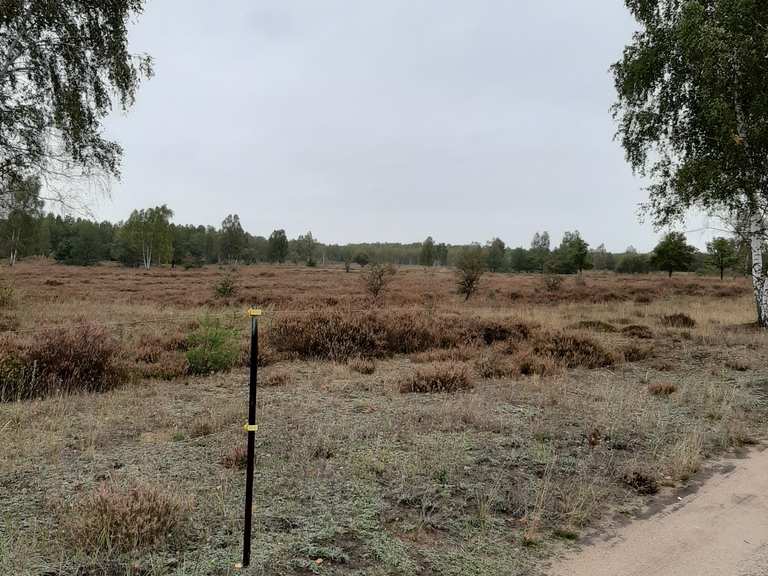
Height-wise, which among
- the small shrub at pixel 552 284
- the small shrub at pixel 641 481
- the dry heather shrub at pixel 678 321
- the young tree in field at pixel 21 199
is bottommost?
the small shrub at pixel 641 481

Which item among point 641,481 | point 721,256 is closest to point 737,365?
point 641,481

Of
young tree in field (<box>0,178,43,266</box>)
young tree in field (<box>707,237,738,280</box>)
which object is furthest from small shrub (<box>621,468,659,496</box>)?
young tree in field (<box>707,237,738,280</box>)

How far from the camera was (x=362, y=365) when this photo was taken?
9.56m

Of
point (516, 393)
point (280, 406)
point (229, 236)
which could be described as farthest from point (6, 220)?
point (229, 236)

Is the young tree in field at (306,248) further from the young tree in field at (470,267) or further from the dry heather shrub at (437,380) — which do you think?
the dry heather shrub at (437,380)

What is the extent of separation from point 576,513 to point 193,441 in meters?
3.81

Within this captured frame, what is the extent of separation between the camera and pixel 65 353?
7855mm

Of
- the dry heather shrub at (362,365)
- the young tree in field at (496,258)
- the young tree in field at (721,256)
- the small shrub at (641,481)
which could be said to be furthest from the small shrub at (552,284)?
the young tree in field at (496,258)

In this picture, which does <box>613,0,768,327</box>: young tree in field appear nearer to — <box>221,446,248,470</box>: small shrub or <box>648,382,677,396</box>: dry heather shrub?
<box>648,382,677,396</box>: dry heather shrub

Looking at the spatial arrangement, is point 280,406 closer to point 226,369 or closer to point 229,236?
point 226,369

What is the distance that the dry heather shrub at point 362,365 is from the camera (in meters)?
9.31

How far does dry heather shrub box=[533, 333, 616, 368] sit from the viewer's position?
10.2 m

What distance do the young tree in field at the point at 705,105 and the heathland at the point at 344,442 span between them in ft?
13.2

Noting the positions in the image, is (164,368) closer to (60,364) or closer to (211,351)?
(211,351)
